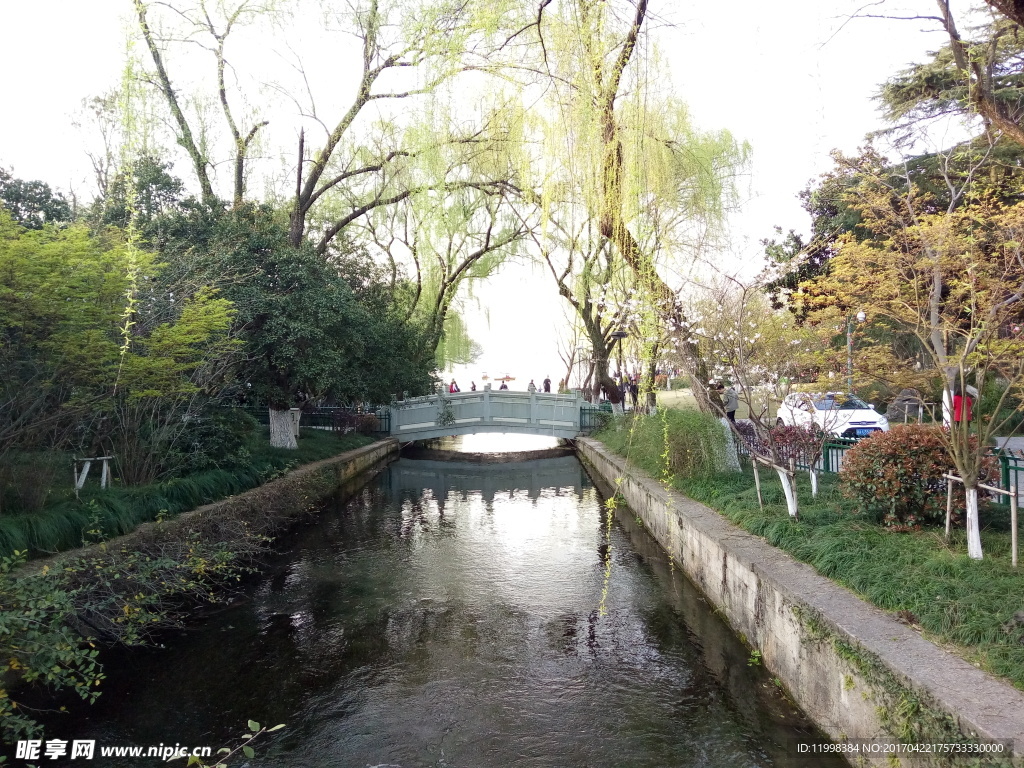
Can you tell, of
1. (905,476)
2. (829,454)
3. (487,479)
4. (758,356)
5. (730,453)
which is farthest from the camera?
(487,479)

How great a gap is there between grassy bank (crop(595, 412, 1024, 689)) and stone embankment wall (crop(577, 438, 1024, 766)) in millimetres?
137

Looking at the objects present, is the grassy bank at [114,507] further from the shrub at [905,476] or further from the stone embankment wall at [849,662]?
the shrub at [905,476]

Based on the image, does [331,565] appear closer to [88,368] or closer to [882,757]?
[88,368]

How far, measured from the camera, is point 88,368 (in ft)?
22.1

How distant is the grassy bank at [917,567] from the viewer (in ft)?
12.0

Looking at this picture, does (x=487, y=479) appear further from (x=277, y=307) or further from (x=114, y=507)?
(x=114, y=507)

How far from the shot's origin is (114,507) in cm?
700

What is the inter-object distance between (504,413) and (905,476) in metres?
15.5

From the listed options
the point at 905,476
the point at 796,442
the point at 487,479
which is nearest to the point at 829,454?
the point at 796,442

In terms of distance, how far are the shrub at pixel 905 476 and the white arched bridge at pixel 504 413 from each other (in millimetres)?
14451

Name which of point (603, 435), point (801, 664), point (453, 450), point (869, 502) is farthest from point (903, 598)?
point (453, 450)

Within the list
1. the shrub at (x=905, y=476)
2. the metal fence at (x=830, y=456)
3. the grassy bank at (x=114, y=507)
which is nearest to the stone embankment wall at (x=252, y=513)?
the grassy bank at (x=114, y=507)

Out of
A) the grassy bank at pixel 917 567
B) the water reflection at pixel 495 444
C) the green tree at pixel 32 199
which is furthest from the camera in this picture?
the water reflection at pixel 495 444

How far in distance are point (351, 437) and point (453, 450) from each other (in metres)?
6.62
